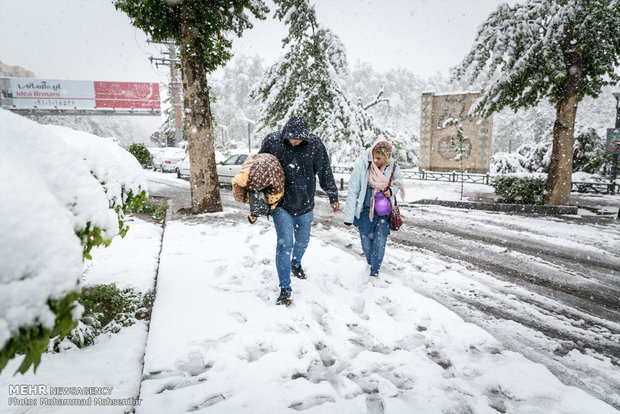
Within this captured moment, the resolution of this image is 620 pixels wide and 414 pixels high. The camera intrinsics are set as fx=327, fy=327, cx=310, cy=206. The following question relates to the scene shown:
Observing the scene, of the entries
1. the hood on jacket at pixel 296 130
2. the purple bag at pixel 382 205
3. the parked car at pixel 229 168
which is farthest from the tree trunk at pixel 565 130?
the parked car at pixel 229 168

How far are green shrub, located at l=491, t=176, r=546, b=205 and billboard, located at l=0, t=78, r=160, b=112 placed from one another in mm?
38331

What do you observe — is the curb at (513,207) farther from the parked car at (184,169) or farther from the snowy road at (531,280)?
the parked car at (184,169)

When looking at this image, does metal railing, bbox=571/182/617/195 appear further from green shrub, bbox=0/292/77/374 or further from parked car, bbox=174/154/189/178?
parked car, bbox=174/154/189/178

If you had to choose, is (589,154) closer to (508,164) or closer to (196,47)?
(508,164)

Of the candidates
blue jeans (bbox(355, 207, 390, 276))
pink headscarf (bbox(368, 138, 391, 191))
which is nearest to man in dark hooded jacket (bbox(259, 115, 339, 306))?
pink headscarf (bbox(368, 138, 391, 191))

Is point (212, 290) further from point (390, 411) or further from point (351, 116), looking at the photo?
point (351, 116)

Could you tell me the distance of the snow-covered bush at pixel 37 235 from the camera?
102 centimetres

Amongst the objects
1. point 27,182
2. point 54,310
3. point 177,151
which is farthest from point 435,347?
point 177,151

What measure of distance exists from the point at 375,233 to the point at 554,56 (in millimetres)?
8771

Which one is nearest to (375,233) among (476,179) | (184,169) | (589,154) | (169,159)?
(184,169)

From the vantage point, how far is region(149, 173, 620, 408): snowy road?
2828 mm

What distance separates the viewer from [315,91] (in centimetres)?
1303

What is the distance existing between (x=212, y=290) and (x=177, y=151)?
2455cm

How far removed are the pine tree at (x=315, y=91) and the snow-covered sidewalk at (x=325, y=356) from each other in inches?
386
